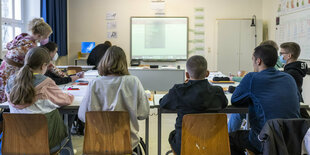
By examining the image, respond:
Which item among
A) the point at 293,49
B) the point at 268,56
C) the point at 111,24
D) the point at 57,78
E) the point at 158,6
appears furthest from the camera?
the point at 111,24

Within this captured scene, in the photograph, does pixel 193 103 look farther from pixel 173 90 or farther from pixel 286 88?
pixel 286 88

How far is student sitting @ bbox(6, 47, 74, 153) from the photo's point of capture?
1.95m

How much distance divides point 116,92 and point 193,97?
521mm

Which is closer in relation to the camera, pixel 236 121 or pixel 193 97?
pixel 193 97

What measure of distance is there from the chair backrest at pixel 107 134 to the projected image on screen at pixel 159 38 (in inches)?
229

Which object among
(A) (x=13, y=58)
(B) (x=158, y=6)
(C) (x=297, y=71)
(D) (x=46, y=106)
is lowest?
(D) (x=46, y=106)

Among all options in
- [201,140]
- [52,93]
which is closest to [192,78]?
[201,140]

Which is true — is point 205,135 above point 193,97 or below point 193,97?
below

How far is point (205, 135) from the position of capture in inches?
76.0

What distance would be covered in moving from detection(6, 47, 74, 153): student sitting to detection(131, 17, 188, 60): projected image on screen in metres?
5.56

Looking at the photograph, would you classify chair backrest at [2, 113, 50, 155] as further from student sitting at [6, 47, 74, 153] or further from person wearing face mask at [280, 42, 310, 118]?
person wearing face mask at [280, 42, 310, 118]

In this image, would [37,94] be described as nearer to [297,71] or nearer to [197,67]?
[197,67]

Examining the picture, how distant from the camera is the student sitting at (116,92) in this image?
79.8 inches

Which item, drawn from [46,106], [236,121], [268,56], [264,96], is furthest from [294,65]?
[46,106]
